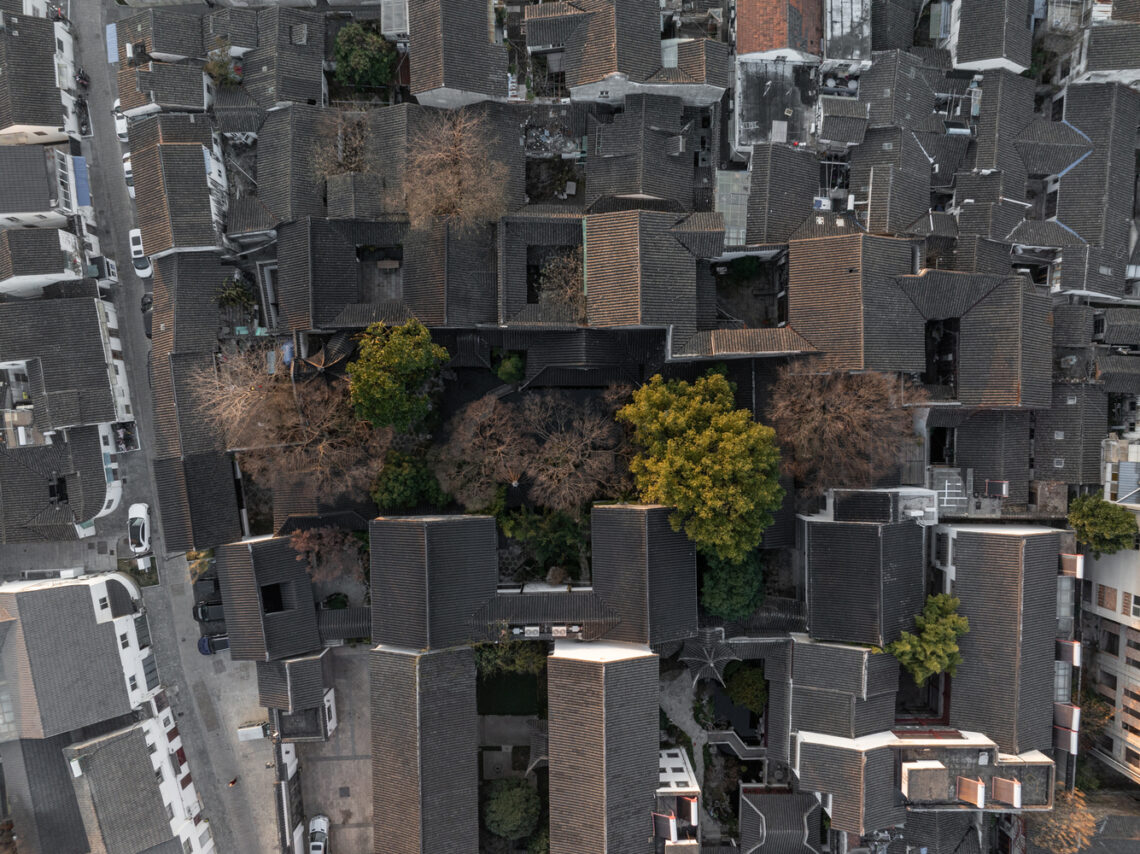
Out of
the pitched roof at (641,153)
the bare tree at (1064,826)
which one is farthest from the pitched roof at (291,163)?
the bare tree at (1064,826)

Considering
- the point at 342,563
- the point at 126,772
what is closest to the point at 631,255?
the point at 342,563

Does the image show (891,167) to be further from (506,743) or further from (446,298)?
(506,743)

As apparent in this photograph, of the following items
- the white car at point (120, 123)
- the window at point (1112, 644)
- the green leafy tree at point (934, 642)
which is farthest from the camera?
the white car at point (120, 123)

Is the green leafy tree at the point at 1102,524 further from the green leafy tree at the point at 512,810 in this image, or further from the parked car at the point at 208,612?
the parked car at the point at 208,612

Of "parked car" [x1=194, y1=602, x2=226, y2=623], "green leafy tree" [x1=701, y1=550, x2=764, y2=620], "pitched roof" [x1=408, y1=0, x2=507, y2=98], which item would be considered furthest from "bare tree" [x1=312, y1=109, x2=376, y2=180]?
"green leafy tree" [x1=701, y1=550, x2=764, y2=620]

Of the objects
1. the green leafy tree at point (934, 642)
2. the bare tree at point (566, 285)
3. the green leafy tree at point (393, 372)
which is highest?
the bare tree at point (566, 285)

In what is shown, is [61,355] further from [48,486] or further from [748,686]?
[748,686]

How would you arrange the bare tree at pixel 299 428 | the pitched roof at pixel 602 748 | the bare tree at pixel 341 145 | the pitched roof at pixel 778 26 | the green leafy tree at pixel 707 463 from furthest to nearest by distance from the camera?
the bare tree at pixel 341 145 → the pitched roof at pixel 778 26 → the bare tree at pixel 299 428 → the pitched roof at pixel 602 748 → the green leafy tree at pixel 707 463

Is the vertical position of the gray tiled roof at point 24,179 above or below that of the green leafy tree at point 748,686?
above
